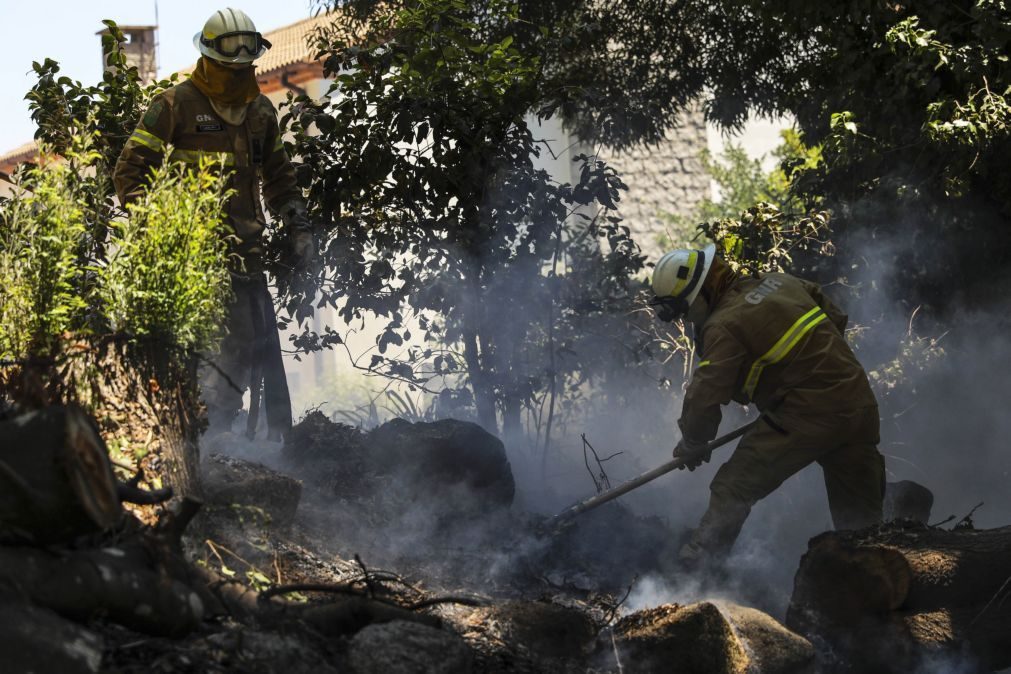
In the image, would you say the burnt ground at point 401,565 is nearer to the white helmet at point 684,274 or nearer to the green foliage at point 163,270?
the green foliage at point 163,270

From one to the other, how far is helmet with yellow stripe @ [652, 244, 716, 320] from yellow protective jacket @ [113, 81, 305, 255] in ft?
6.81

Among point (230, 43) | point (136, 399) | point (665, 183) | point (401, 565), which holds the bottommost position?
point (401, 565)

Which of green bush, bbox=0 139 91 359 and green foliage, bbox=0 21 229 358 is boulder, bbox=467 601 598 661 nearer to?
green foliage, bbox=0 21 229 358

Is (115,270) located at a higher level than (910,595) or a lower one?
higher

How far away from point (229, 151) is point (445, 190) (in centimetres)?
134

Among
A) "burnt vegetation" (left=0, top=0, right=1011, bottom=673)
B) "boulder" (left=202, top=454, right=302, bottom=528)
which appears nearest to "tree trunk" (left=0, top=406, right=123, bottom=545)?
"burnt vegetation" (left=0, top=0, right=1011, bottom=673)

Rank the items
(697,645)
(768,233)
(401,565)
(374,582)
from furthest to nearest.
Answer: (768,233) < (401,565) < (697,645) < (374,582)

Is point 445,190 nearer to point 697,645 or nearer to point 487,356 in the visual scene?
point 487,356

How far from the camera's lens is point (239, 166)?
19.6 ft

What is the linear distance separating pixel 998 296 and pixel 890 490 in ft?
7.20

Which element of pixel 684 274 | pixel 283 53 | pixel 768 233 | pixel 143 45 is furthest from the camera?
pixel 143 45

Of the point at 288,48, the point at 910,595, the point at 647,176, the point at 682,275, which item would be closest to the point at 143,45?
the point at 288,48

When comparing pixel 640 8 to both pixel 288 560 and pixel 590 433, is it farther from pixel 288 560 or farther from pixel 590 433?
pixel 288 560

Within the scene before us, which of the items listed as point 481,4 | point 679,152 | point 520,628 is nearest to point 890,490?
point 520,628
